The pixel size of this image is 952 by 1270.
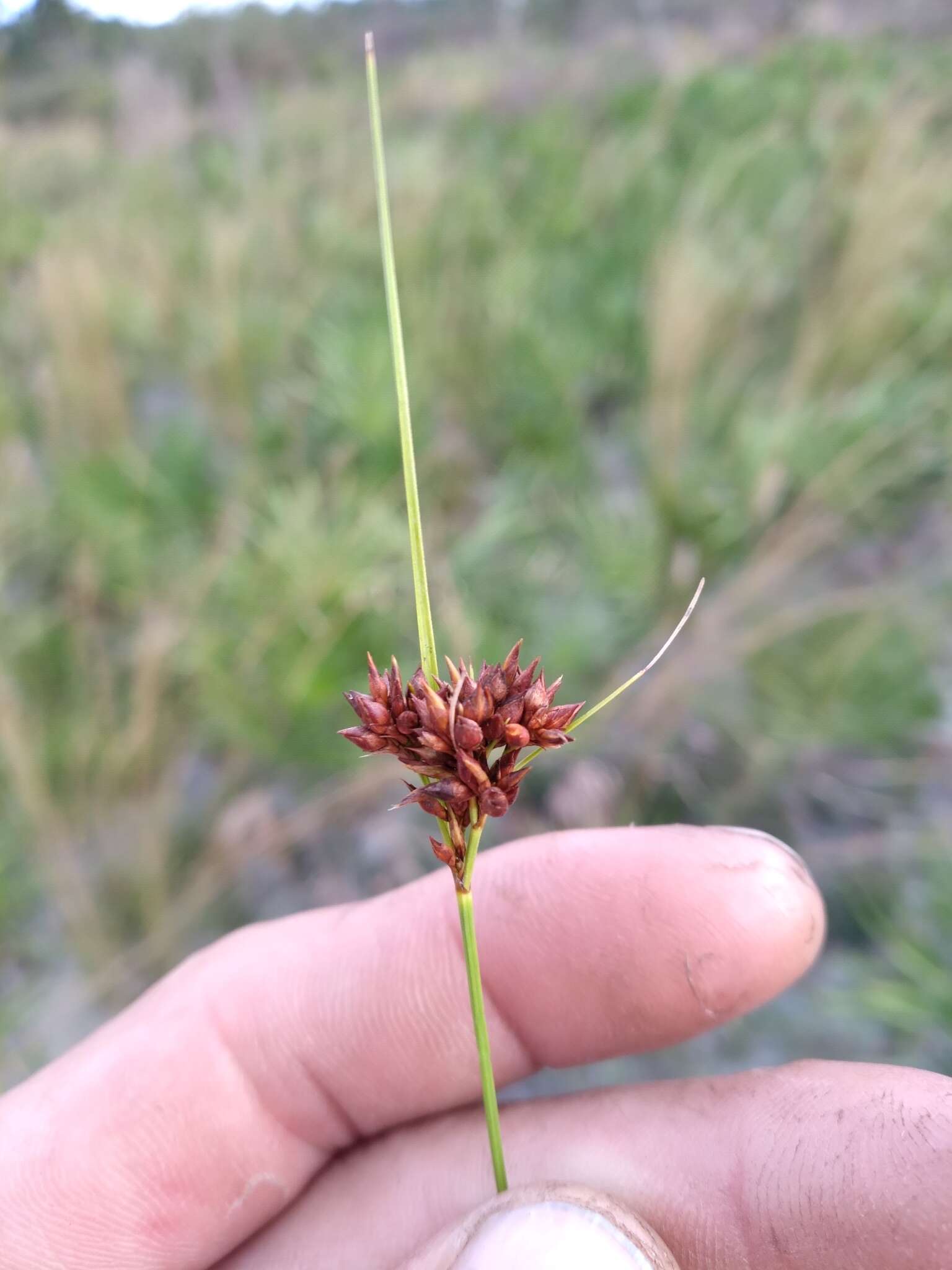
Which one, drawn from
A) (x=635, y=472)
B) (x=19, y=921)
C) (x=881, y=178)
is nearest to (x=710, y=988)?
(x=19, y=921)

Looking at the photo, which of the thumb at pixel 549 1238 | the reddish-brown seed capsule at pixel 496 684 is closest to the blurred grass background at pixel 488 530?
the thumb at pixel 549 1238

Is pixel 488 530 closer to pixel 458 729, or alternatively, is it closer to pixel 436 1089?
pixel 436 1089

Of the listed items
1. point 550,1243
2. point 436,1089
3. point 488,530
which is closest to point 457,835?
point 550,1243

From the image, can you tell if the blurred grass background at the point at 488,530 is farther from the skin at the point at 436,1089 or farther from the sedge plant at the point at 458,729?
the sedge plant at the point at 458,729

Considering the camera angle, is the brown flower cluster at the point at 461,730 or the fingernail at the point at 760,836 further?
the fingernail at the point at 760,836

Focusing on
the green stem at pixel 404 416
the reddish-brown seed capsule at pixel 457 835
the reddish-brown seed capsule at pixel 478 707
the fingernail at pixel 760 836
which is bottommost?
the fingernail at pixel 760 836

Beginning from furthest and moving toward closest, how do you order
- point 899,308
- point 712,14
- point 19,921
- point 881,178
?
point 712,14 < point 881,178 < point 899,308 < point 19,921

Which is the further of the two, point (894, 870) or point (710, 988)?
point (894, 870)

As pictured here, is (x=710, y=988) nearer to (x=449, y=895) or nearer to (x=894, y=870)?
(x=449, y=895)
